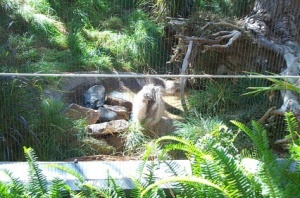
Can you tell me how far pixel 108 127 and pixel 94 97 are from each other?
1.04 feet

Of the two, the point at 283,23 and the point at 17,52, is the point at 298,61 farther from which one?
the point at 17,52

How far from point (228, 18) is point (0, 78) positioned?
104 inches

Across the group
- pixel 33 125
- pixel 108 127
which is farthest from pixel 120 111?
pixel 33 125

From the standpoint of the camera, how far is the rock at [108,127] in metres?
4.27

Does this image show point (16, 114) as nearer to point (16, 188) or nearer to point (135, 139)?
point (135, 139)

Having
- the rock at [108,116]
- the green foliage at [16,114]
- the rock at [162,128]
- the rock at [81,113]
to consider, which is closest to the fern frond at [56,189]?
the green foliage at [16,114]

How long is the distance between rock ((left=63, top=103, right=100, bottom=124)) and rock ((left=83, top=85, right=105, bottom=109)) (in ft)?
0.28

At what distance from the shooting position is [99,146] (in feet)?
13.4

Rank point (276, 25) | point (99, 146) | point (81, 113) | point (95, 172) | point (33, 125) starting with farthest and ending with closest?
point (276, 25) < point (81, 113) < point (99, 146) < point (33, 125) < point (95, 172)

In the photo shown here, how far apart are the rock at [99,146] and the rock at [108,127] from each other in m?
0.12

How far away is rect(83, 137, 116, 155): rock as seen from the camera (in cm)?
401

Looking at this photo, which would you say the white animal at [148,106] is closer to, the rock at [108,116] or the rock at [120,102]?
the rock at [120,102]

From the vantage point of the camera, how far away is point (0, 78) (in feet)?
12.8

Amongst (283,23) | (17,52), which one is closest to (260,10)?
(283,23)
